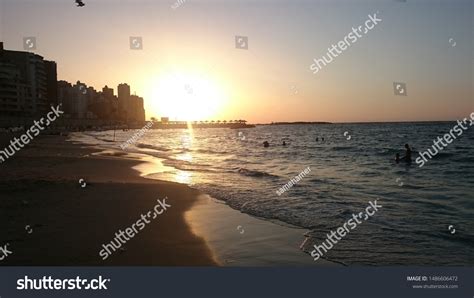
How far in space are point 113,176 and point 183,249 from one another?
34.2 feet

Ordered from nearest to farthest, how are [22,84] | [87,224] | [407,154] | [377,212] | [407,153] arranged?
[87,224], [377,212], [407,153], [407,154], [22,84]

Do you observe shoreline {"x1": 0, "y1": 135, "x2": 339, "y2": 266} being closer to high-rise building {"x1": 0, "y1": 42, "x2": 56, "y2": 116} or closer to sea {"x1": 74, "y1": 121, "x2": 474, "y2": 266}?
sea {"x1": 74, "y1": 121, "x2": 474, "y2": 266}

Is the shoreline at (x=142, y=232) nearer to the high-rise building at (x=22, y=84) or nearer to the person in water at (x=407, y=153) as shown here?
the person in water at (x=407, y=153)

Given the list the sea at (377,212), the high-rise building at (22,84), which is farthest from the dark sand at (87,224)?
the high-rise building at (22,84)

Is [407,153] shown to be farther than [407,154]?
No

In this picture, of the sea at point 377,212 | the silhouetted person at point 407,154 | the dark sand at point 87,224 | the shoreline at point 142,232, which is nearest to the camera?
the dark sand at point 87,224

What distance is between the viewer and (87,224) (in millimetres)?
7789

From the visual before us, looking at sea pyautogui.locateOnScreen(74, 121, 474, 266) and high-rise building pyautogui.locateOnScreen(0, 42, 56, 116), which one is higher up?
high-rise building pyautogui.locateOnScreen(0, 42, 56, 116)

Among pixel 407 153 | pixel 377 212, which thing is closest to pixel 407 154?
pixel 407 153

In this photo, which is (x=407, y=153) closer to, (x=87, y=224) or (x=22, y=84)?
(x=87, y=224)

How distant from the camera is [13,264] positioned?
5.49 meters

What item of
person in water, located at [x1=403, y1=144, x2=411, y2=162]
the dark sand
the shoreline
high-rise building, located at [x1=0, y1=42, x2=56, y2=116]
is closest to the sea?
the shoreline

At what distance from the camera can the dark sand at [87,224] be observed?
6.00 meters

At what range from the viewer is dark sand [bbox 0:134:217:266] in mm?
5996
